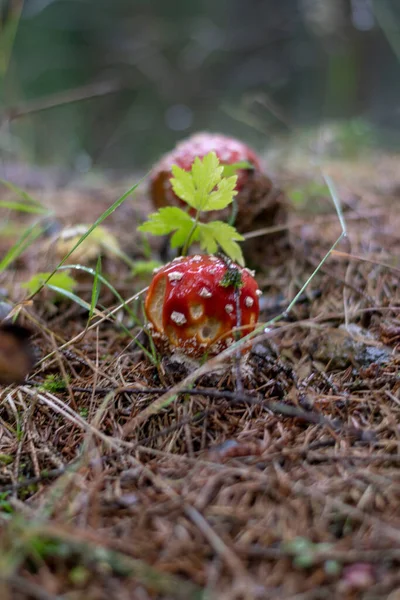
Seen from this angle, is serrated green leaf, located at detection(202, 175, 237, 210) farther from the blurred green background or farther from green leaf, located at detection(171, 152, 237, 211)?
the blurred green background

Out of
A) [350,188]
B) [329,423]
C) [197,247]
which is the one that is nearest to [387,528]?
[329,423]

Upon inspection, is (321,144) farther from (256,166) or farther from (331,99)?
(331,99)

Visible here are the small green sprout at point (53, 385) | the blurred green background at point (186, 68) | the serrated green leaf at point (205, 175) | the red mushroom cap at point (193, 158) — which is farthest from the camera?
the blurred green background at point (186, 68)

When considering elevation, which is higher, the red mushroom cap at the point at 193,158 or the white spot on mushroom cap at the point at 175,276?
the red mushroom cap at the point at 193,158

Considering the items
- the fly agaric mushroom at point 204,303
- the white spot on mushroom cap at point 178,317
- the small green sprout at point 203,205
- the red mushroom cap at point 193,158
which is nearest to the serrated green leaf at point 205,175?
the small green sprout at point 203,205

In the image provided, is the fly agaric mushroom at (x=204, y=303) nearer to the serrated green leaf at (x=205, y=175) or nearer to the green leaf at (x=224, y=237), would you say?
the green leaf at (x=224, y=237)

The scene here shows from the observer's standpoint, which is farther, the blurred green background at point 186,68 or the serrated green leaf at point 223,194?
the blurred green background at point 186,68
